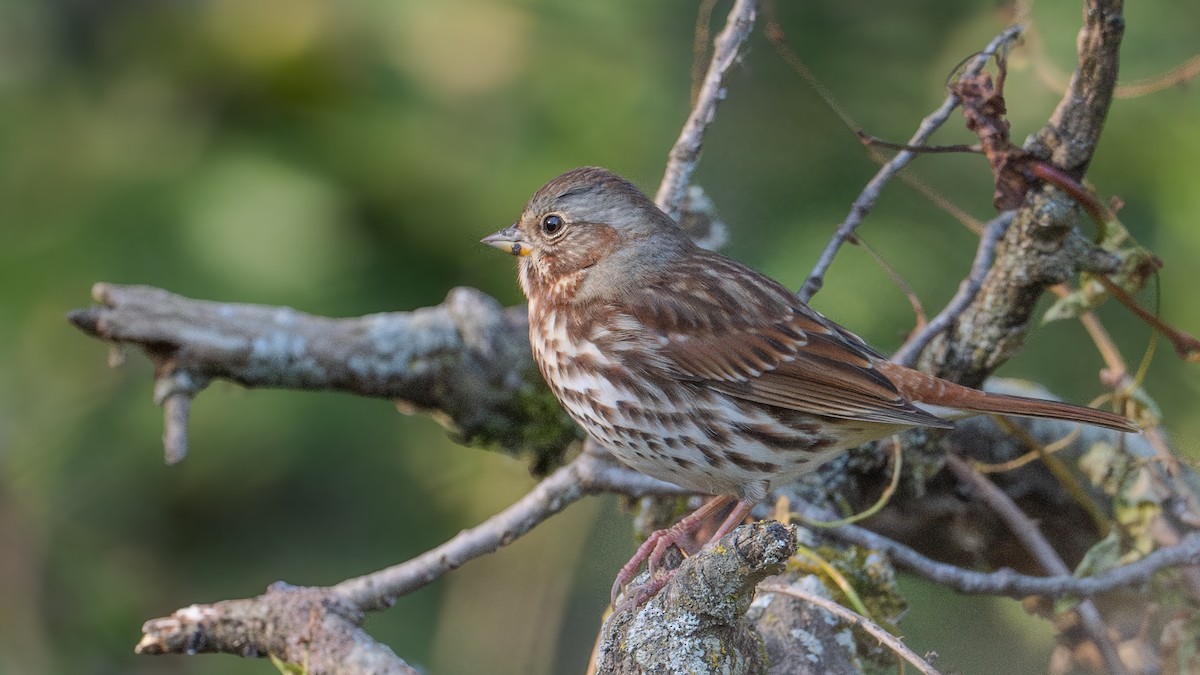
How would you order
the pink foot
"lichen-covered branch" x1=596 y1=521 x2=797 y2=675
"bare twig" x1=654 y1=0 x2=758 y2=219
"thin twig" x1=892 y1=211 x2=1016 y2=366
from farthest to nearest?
"bare twig" x1=654 y1=0 x2=758 y2=219 → "thin twig" x1=892 y1=211 x2=1016 y2=366 → the pink foot → "lichen-covered branch" x1=596 y1=521 x2=797 y2=675

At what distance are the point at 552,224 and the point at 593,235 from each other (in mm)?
107

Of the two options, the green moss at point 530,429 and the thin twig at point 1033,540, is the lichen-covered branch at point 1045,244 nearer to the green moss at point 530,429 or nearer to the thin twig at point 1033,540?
the thin twig at point 1033,540

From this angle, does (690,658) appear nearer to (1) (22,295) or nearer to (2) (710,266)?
(2) (710,266)

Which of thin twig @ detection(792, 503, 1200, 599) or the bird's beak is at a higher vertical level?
the bird's beak

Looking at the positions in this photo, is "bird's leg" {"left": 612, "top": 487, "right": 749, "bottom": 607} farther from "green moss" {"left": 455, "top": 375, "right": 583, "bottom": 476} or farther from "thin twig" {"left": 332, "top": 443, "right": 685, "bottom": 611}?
"green moss" {"left": 455, "top": 375, "right": 583, "bottom": 476}

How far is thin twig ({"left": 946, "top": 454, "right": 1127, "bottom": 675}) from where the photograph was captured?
8.34ft

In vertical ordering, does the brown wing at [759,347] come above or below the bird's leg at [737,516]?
above

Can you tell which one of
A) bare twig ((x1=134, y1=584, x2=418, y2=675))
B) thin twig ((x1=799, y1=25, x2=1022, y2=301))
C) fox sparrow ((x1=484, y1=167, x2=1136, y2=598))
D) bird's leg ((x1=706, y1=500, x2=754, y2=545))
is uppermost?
thin twig ((x1=799, y1=25, x2=1022, y2=301))

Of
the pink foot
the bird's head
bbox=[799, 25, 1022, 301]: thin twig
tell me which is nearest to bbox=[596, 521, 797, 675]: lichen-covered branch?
the pink foot

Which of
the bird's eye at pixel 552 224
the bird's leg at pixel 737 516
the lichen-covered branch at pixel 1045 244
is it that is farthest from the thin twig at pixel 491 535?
the lichen-covered branch at pixel 1045 244

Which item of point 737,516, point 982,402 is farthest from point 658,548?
point 982,402

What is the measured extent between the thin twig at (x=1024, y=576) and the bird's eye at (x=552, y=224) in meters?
0.88

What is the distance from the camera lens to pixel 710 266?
101 inches

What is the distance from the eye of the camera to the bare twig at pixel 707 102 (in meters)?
2.61
